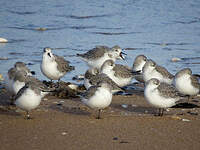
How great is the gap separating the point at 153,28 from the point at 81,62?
183 inches

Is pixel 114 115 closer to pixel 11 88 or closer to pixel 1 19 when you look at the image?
pixel 11 88

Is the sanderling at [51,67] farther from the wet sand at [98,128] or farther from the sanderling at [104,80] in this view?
the wet sand at [98,128]

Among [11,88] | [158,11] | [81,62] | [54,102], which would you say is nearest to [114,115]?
[54,102]

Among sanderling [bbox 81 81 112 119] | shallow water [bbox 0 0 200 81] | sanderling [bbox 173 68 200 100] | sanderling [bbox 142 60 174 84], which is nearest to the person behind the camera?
sanderling [bbox 81 81 112 119]

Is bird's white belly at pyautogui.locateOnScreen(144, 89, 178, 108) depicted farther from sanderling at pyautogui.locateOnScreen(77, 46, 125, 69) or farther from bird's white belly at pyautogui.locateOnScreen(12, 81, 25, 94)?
sanderling at pyautogui.locateOnScreen(77, 46, 125, 69)

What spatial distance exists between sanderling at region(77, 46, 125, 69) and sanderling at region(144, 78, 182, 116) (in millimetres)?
4084

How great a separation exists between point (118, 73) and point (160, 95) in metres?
2.71

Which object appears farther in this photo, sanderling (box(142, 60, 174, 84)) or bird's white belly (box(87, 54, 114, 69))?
bird's white belly (box(87, 54, 114, 69))

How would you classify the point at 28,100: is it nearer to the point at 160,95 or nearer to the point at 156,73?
the point at 160,95

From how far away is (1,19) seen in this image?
18234 millimetres

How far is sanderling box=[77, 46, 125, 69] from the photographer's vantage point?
42.2 feet

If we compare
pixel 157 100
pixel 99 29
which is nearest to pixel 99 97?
pixel 157 100

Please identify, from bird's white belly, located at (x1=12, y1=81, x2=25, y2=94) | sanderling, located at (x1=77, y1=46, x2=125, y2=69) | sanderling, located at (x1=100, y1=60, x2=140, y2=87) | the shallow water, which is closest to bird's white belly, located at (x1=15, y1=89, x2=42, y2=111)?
bird's white belly, located at (x1=12, y1=81, x2=25, y2=94)

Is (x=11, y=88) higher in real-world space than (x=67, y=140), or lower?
higher
